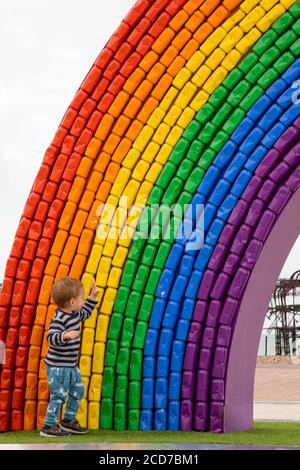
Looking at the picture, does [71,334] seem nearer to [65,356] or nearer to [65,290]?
[65,356]

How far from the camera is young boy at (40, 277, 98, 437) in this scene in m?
5.12

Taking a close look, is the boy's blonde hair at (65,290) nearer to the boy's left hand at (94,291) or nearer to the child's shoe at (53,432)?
the boy's left hand at (94,291)

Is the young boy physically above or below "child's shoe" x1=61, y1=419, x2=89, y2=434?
above

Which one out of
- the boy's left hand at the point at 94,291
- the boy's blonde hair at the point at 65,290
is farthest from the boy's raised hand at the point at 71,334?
the boy's left hand at the point at 94,291

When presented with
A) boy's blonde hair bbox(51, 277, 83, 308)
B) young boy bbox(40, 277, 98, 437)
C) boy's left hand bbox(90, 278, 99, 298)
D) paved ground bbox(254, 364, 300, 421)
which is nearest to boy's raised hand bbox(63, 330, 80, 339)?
young boy bbox(40, 277, 98, 437)

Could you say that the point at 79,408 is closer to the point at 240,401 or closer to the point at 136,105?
the point at 240,401

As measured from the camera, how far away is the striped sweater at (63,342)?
5.16 metres

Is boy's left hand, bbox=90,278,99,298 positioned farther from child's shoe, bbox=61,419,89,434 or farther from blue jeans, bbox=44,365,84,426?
child's shoe, bbox=61,419,89,434

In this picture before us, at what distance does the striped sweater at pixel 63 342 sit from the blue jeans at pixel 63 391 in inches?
1.9

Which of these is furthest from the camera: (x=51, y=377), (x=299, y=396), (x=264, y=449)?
(x=299, y=396)

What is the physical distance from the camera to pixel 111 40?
5.78 metres

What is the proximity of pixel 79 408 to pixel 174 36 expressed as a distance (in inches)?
112

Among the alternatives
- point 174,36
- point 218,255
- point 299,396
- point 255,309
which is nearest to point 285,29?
point 174,36

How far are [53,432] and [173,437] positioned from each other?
82cm
